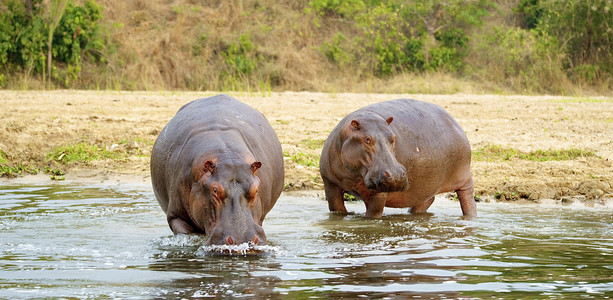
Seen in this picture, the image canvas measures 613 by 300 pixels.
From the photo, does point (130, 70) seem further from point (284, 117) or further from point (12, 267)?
point (12, 267)

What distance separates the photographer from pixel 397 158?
22.8 feet

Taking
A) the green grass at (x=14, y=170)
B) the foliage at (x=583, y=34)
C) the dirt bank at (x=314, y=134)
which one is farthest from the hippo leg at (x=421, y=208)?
the foliage at (x=583, y=34)

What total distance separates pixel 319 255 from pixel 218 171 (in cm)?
98

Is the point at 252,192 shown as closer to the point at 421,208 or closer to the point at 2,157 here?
the point at 421,208

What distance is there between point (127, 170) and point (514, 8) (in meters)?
19.3

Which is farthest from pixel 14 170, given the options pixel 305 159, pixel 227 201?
pixel 227 201

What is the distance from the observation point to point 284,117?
41.9 ft

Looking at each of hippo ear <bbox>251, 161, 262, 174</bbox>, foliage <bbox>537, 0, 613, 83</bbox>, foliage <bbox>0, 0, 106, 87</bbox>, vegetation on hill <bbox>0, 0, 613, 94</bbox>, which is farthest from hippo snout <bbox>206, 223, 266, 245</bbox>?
foliage <bbox>537, 0, 613, 83</bbox>

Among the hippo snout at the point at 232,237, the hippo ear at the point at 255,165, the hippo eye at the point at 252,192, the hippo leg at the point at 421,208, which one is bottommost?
the hippo leg at the point at 421,208

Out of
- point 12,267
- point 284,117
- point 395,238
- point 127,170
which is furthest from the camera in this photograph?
point 284,117

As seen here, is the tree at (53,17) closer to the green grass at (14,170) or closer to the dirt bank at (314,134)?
the dirt bank at (314,134)

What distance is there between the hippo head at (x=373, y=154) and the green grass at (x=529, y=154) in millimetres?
3546

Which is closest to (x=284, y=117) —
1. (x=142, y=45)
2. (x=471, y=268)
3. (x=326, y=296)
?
(x=471, y=268)

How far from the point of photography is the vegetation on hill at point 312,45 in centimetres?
2117
